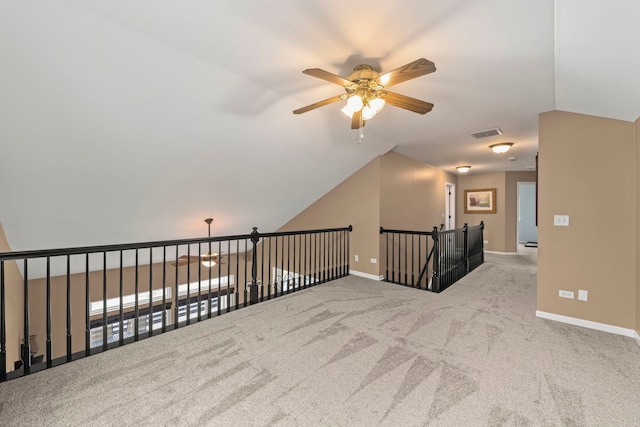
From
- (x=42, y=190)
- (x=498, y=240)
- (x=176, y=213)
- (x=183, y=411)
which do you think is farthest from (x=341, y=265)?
(x=498, y=240)

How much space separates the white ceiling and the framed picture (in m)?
4.38

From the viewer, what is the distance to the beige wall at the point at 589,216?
2818mm

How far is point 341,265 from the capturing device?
5.45 m

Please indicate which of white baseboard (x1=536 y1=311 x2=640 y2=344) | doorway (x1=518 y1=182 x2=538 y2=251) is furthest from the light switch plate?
doorway (x1=518 y1=182 x2=538 y2=251)

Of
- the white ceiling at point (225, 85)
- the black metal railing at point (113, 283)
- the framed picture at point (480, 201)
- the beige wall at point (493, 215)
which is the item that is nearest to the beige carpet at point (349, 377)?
the black metal railing at point (113, 283)

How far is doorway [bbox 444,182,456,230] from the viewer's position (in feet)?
27.1

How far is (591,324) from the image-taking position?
2.99 m

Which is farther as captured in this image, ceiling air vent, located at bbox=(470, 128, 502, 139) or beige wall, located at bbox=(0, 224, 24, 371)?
ceiling air vent, located at bbox=(470, 128, 502, 139)

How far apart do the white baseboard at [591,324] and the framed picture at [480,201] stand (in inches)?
221

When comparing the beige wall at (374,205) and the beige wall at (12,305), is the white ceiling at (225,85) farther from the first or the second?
the beige wall at (374,205)

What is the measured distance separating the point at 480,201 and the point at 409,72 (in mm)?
7838

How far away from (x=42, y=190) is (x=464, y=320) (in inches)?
194

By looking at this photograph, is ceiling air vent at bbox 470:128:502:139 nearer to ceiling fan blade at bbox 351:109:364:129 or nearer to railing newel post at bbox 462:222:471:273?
railing newel post at bbox 462:222:471:273

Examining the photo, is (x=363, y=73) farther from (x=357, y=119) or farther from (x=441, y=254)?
(x=441, y=254)
